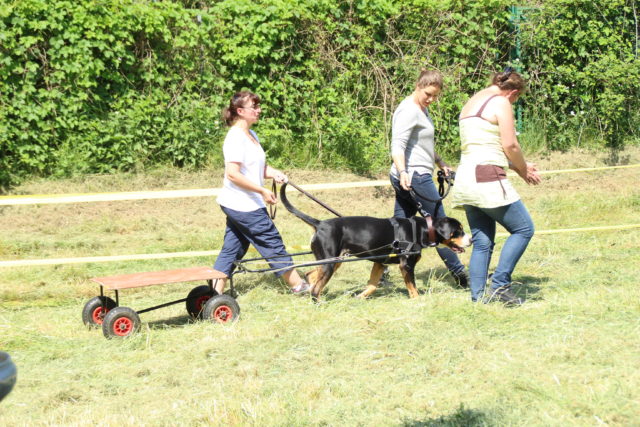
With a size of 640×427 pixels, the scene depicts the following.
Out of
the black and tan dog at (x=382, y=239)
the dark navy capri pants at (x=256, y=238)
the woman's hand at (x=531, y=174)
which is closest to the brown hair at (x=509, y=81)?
the woman's hand at (x=531, y=174)

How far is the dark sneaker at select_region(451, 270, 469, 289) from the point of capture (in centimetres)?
732

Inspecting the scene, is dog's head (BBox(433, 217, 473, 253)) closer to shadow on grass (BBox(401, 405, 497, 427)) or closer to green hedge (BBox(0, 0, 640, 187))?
shadow on grass (BBox(401, 405, 497, 427))

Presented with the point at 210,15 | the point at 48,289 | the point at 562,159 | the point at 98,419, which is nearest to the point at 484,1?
the point at 562,159

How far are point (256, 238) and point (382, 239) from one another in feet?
3.36

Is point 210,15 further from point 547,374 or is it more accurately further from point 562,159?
point 547,374

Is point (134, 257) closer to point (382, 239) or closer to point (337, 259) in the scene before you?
point (337, 259)

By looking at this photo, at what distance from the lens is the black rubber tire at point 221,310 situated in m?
6.18

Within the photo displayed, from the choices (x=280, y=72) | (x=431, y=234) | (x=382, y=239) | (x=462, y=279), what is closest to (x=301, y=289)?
(x=382, y=239)

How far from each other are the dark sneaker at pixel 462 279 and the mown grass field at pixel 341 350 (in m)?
0.19

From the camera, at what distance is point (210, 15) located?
36.4 feet

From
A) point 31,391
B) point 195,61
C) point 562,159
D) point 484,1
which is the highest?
point 484,1

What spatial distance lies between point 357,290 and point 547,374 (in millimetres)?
2955

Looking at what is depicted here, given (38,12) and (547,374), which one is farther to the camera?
(38,12)

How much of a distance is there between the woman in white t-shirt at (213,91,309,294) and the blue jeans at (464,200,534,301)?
148 cm
